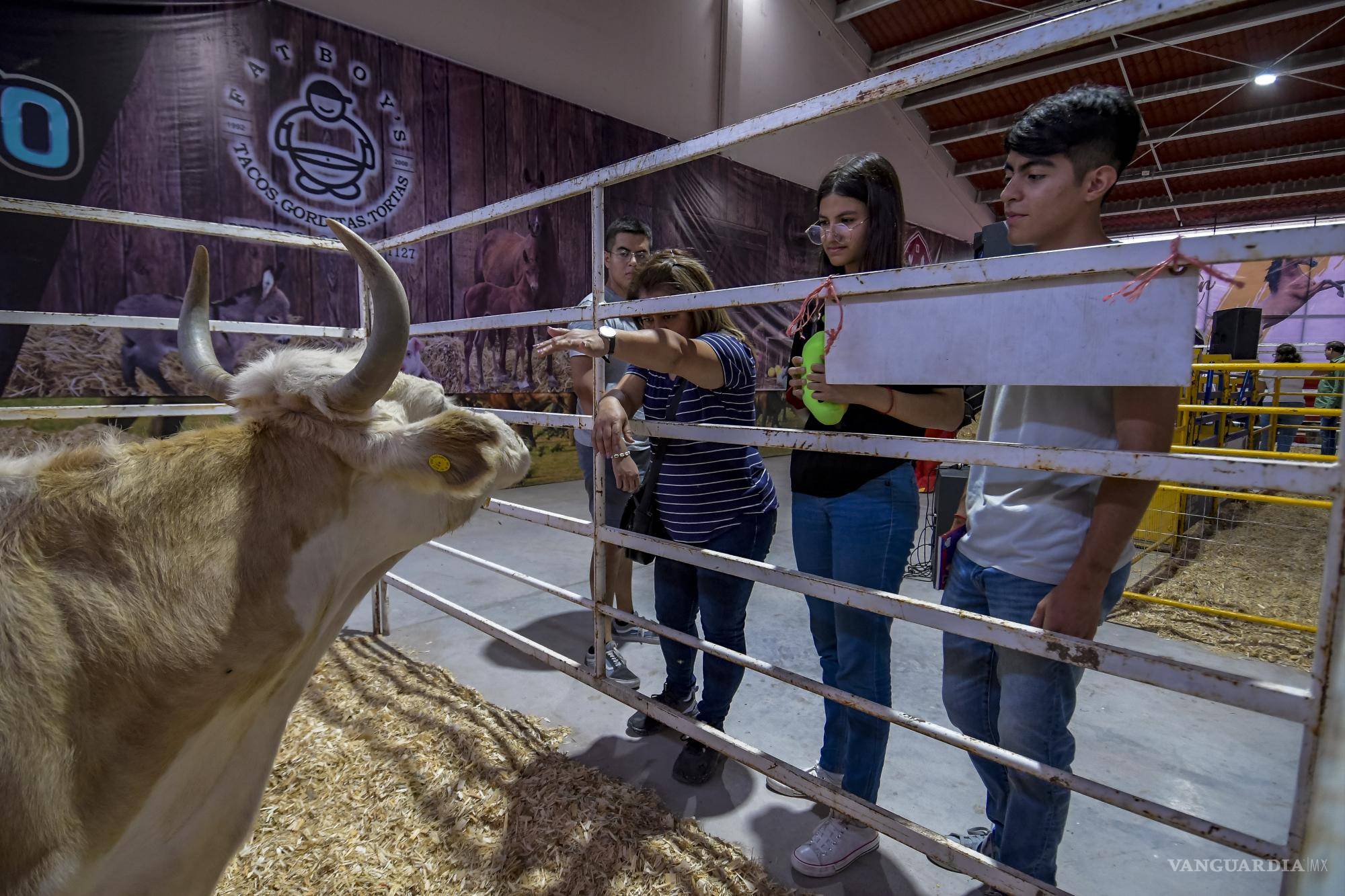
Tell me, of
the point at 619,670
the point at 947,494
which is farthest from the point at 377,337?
the point at 947,494

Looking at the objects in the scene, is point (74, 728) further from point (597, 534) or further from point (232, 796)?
point (597, 534)

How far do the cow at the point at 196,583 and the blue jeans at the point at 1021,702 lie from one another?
1075mm

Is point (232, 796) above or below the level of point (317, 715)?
above

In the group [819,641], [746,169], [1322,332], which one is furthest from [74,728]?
[1322,332]

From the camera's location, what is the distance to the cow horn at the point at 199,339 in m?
1.41

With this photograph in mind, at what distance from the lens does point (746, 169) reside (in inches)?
401

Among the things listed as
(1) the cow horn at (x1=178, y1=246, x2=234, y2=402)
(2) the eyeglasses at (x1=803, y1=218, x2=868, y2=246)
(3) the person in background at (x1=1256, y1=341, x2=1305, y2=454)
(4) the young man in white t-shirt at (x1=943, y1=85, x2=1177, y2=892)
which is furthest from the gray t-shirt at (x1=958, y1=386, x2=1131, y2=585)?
(3) the person in background at (x1=1256, y1=341, x2=1305, y2=454)

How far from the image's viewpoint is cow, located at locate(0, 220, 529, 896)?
3.25 ft

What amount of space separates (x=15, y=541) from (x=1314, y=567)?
7626mm

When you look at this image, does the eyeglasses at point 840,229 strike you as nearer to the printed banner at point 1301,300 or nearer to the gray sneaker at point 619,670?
the gray sneaker at point 619,670

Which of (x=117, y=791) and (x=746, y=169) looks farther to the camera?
(x=746, y=169)

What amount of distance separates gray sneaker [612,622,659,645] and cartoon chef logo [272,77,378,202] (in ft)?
16.8

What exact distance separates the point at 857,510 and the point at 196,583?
1.46 m

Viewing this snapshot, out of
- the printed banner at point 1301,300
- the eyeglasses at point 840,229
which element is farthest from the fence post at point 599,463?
the printed banner at point 1301,300
